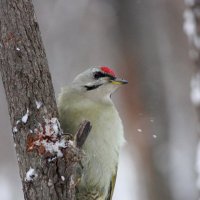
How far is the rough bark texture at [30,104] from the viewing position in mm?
Answer: 3475

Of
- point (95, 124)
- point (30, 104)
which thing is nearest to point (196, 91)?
point (95, 124)

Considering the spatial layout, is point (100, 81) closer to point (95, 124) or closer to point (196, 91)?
point (95, 124)

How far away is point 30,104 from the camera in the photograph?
357 cm

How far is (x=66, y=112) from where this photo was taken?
4566mm

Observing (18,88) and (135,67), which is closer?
(18,88)

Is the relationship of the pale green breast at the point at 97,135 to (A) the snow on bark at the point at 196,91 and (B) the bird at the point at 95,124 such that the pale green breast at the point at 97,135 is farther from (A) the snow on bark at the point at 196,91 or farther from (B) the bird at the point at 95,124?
(A) the snow on bark at the point at 196,91

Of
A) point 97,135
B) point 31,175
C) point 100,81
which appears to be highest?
point 100,81

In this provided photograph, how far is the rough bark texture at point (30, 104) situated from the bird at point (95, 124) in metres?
0.85

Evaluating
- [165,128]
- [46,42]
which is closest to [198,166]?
[165,128]

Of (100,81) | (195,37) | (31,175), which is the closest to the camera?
(31,175)

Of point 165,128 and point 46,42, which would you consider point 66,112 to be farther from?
point 46,42

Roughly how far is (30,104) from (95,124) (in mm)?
1056

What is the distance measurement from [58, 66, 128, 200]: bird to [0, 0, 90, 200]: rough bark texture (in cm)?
85

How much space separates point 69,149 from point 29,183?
271 mm
